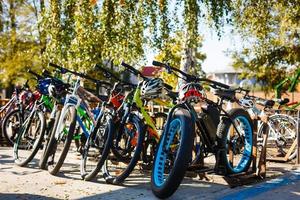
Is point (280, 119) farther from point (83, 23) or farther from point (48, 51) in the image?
point (48, 51)

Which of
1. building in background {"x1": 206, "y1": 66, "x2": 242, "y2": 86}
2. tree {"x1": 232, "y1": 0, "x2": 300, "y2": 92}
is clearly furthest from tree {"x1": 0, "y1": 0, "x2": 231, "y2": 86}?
building in background {"x1": 206, "y1": 66, "x2": 242, "y2": 86}

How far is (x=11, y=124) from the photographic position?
890 centimetres

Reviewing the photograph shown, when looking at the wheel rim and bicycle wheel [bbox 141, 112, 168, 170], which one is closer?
the wheel rim

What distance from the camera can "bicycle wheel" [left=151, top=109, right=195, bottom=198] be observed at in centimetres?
421

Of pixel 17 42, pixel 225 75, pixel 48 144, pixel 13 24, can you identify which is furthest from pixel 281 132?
pixel 225 75

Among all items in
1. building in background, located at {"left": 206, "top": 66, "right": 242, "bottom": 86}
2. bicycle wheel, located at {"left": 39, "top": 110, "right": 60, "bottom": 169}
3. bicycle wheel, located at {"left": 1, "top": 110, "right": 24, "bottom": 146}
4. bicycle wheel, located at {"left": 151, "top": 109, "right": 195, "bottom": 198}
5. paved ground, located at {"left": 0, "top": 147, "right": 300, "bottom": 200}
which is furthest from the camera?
building in background, located at {"left": 206, "top": 66, "right": 242, "bottom": 86}

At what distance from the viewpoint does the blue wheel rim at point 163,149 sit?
184 inches

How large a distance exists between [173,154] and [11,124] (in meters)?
4.95

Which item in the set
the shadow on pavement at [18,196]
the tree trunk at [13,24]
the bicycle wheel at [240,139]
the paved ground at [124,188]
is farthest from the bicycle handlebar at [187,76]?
the tree trunk at [13,24]

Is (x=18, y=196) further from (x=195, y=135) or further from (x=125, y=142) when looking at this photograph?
(x=195, y=135)

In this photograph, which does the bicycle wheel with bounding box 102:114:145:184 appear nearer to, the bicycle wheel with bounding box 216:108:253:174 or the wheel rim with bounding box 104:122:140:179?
the wheel rim with bounding box 104:122:140:179

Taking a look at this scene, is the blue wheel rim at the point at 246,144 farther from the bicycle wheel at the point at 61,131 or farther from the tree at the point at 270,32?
the tree at the point at 270,32

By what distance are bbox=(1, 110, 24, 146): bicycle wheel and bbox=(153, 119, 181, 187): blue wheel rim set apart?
15.4 feet

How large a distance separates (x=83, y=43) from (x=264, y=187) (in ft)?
28.7
